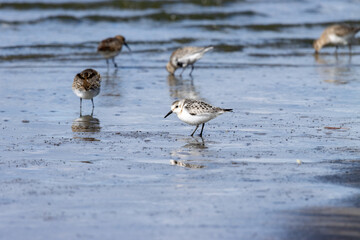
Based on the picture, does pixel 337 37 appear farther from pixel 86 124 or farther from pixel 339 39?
pixel 86 124

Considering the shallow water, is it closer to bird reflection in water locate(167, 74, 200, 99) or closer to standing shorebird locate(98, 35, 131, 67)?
bird reflection in water locate(167, 74, 200, 99)

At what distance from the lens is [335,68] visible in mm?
18125

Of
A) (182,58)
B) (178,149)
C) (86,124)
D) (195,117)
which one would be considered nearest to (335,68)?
(182,58)

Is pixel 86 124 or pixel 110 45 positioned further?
pixel 110 45

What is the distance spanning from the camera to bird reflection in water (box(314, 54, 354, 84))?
15767 mm

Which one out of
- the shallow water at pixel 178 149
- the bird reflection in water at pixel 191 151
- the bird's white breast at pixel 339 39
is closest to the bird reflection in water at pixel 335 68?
the shallow water at pixel 178 149

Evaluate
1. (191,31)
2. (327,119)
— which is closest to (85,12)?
(191,31)

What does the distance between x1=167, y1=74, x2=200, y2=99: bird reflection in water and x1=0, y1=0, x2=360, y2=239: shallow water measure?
0.05m

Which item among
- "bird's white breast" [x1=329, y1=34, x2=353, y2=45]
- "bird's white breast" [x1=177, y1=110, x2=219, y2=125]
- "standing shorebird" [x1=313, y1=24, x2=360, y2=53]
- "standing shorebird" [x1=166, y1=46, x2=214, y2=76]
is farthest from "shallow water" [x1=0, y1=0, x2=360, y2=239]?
"bird's white breast" [x1=329, y1=34, x2=353, y2=45]

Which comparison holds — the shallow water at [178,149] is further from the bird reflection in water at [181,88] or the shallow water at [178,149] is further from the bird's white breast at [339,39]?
the bird's white breast at [339,39]

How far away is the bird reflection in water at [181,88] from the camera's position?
14.1 meters

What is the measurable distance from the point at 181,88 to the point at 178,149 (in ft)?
21.2

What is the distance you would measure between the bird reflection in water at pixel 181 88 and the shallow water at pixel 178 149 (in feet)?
0.15

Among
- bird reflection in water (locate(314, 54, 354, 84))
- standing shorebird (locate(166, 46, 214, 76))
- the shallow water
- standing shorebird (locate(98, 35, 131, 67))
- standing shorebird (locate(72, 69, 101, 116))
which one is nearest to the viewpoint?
the shallow water
